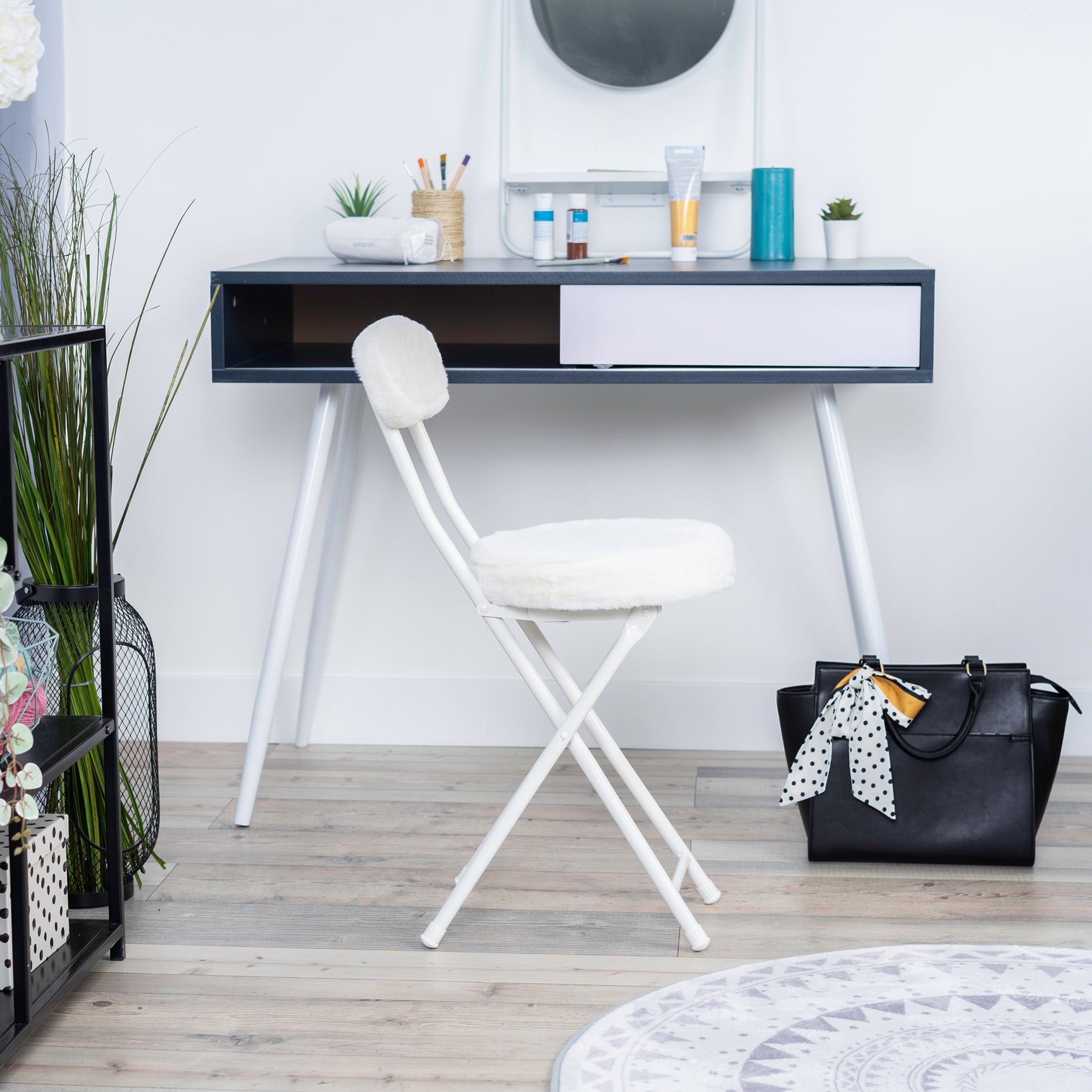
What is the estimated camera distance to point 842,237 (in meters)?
2.40

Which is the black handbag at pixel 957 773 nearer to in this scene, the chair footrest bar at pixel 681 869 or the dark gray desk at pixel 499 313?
the chair footrest bar at pixel 681 869

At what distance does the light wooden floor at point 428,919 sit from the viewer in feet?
5.16

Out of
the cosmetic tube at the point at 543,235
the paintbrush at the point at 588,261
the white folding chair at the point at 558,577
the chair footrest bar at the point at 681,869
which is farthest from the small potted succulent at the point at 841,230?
the chair footrest bar at the point at 681,869

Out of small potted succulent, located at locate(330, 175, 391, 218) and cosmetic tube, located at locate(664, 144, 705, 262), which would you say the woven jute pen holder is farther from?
cosmetic tube, located at locate(664, 144, 705, 262)

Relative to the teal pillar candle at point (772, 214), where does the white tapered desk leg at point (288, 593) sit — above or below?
below

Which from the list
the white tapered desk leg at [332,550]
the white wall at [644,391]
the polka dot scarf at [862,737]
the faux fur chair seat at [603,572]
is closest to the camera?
the faux fur chair seat at [603,572]

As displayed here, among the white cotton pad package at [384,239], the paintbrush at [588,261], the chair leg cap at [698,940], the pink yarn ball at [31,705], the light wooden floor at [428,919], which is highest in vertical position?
the white cotton pad package at [384,239]

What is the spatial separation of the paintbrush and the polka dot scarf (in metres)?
0.81

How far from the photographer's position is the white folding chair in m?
1.67

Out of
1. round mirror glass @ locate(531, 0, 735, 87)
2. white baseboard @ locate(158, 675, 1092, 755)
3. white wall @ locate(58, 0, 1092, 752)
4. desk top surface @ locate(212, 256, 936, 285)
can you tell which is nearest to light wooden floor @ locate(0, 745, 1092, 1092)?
white baseboard @ locate(158, 675, 1092, 755)

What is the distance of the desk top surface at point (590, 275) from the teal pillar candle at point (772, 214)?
0.52 feet

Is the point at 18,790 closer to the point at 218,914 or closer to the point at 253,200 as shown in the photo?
the point at 218,914

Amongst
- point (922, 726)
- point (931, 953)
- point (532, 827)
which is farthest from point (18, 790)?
point (922, 726)

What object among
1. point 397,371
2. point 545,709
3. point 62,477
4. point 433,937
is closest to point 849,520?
point 545,709
